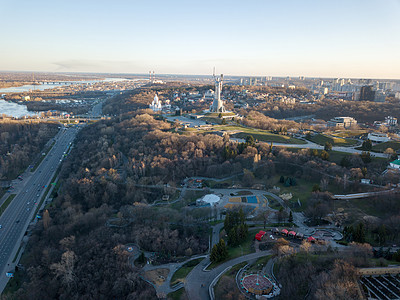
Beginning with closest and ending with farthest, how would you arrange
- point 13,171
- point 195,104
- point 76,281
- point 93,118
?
point 76,281, point 13,171, point 195,104, point 93,118

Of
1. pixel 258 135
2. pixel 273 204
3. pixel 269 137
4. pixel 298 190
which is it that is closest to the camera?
pixel 273 204

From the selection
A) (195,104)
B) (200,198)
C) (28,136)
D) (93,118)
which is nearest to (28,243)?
(200,198)

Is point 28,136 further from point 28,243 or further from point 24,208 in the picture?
point 28,243

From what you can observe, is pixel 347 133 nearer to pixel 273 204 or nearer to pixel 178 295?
pixel 273 204

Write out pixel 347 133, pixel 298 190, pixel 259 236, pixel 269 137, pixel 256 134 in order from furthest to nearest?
pixel 347 133
pixel 256 134
pixel 269 137
pixel 298 190
pixel 259 236

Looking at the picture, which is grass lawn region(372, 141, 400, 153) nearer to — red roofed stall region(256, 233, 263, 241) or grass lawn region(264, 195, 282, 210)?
grass lawn region(264, 195, 282, 210)

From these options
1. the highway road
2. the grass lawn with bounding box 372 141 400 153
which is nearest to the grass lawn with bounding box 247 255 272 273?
the highway road

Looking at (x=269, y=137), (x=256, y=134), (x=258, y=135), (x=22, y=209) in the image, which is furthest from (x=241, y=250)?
(x=22, y=209)
